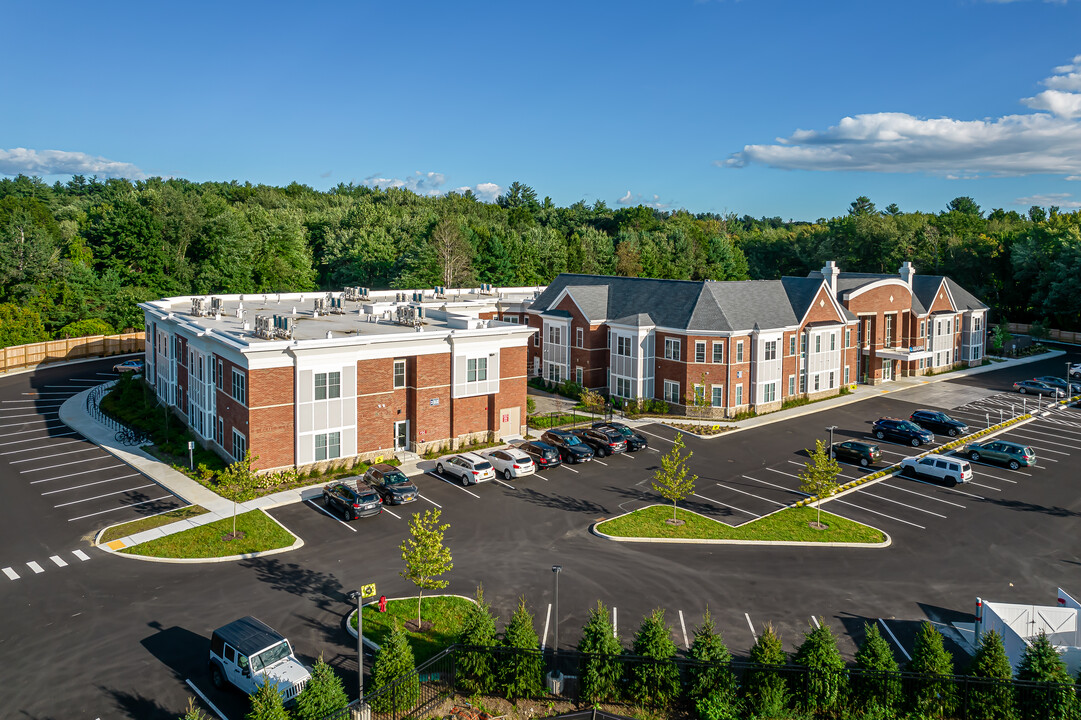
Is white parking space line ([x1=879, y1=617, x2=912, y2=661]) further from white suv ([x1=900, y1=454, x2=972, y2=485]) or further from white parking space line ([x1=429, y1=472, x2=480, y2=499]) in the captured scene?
white parking space line ([x1=429, y1=472, x2=480, y2=499])

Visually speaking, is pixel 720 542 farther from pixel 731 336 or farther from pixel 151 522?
pixel 731 336

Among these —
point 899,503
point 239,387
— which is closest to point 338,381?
point 239,387

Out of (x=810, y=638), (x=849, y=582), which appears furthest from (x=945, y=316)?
(x=810, y=638)

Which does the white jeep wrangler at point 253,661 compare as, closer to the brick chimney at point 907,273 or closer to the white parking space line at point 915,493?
the white parking space line at point 915,493

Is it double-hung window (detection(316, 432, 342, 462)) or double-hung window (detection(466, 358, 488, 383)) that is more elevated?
double-hung window (detection(466, 358, 488, 383))

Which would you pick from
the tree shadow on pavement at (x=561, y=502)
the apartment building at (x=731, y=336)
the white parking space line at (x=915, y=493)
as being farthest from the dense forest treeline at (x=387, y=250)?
the white parking space line at (x=915, y=493)

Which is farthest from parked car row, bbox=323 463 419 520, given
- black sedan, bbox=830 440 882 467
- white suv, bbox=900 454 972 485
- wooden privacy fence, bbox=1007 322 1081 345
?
wooden privacy fence, bbox=1007 322 1081 345
